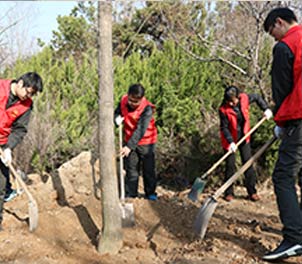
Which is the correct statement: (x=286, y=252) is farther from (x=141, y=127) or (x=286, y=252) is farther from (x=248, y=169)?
(x=248, y=169)

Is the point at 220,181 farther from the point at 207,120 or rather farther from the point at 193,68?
the point at 193,68

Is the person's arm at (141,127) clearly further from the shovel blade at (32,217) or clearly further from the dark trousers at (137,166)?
the shovel blade at (32,217)

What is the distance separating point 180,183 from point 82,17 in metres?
11.6

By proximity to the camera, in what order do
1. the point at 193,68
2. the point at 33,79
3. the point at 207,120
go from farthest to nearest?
the point at 193,68 → the point at 207,120 → the point at 33,79

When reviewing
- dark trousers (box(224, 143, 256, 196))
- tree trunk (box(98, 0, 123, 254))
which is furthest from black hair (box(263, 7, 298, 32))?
dark trousers (box(224, 143, 256, 196))

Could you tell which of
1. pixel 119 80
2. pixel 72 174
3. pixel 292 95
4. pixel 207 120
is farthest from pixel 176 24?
pixel 292 95

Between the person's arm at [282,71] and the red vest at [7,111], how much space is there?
2.46m

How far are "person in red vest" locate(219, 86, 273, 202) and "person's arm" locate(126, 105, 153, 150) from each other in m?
1.18

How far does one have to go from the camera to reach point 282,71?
10.9 feet

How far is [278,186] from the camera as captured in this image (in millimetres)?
3408

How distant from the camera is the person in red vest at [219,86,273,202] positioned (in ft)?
20.0

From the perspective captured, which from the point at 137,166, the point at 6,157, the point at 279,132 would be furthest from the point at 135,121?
the point at 279,132

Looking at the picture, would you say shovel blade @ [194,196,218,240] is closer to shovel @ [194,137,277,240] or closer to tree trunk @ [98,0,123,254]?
shovel @ [194,137,277,240]

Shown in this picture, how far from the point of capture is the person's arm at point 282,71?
130 inches
